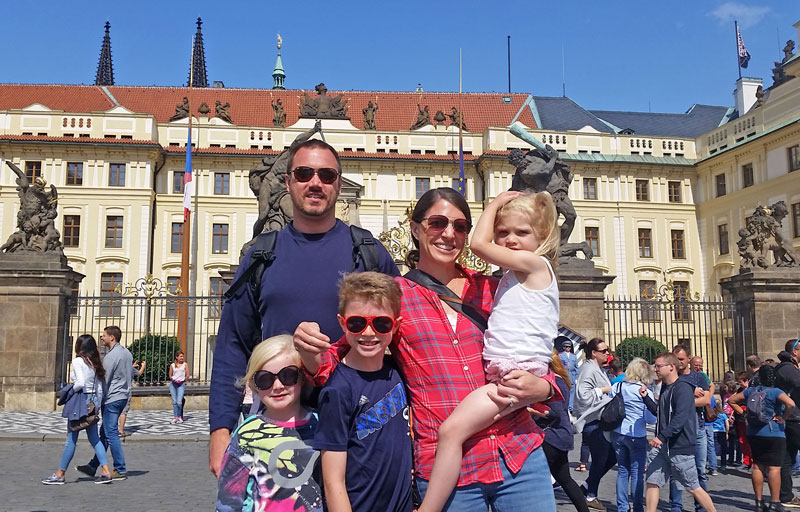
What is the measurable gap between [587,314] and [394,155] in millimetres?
28478

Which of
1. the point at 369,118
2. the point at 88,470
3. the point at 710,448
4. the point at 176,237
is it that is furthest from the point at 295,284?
the point at 369,118

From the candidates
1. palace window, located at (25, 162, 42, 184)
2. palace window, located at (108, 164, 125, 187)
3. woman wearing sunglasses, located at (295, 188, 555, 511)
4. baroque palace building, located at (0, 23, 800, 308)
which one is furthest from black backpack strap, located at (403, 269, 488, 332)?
palace window, located at (25, 162, 42, 184)

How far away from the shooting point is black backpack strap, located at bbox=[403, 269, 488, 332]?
266cm

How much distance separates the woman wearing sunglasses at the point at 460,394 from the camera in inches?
97.0

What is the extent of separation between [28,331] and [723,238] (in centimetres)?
3653

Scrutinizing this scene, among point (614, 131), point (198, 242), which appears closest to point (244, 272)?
point (198, 242)

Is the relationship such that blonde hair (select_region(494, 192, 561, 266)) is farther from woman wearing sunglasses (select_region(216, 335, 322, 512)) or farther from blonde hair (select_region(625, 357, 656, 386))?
blonde hair (select_region(625, 357, 656, 386))

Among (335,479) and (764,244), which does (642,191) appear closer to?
(764,244)

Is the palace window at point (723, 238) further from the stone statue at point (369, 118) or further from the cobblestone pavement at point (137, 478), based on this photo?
the cobblestone pavement at point (137, 478)

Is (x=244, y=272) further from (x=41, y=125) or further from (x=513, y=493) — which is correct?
(x=41, y=125)

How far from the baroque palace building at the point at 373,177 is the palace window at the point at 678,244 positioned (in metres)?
0.08

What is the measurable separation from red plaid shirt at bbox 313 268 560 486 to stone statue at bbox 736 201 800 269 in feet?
45.9

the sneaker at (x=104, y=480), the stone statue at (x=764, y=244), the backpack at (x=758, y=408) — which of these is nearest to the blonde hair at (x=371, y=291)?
the backpack at (x=758, y=408)

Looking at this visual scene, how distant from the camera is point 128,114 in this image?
129 ft
